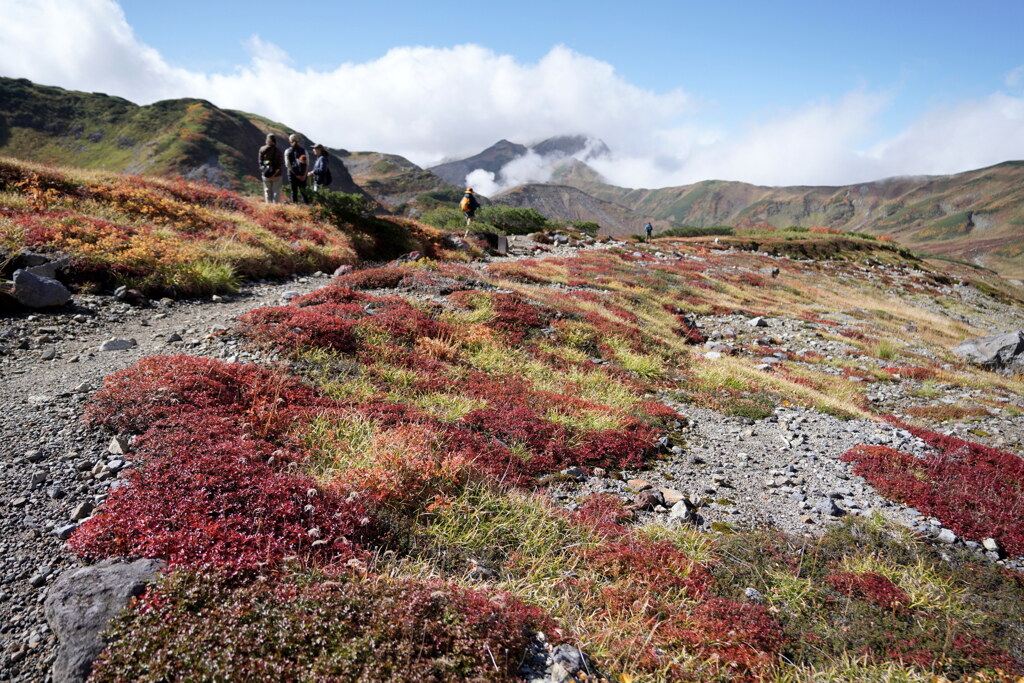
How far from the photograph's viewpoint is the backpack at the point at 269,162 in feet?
65.0

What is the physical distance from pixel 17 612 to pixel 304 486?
77.9 inches

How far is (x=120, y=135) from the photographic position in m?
137

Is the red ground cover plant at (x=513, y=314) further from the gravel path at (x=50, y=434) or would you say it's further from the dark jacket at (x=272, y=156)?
the dark jacket at (x=272, y=156)

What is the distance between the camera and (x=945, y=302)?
4341 centimetres

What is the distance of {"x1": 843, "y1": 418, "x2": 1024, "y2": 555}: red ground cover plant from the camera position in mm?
5836

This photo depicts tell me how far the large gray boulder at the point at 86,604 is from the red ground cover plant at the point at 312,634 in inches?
6.4

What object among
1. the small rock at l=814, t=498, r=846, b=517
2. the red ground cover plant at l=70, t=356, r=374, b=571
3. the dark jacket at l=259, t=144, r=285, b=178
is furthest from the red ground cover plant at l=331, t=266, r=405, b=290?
the small rock at l=814, t=498, r=846, b=517

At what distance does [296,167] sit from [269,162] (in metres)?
1.28

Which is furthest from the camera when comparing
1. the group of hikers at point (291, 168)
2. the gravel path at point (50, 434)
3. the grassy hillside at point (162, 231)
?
the group of hikers at point (291, 168)

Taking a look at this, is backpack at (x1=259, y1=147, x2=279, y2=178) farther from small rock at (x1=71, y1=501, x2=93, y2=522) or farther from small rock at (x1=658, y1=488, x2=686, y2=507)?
small rock at (x1=658, y1=488, x2=686, y2=507)

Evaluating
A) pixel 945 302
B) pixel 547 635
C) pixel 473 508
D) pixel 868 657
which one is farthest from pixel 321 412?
pixel 945 302

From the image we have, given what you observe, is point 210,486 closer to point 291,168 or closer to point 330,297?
point 330,297

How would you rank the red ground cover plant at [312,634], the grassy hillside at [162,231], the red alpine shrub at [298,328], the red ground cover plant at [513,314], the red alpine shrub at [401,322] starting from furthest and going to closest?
the red ground cover plant at [513,314], the grassy hillside at [162,231], the red alpine shrub at [401,322], the red alpine shrub at [298,328], the red ground cover plant at [312,634]

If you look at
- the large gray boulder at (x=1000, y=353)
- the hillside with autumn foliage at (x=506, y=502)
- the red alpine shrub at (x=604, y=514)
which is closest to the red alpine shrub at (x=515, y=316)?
the hillside with autumn foliage at (x=506, y=502)
